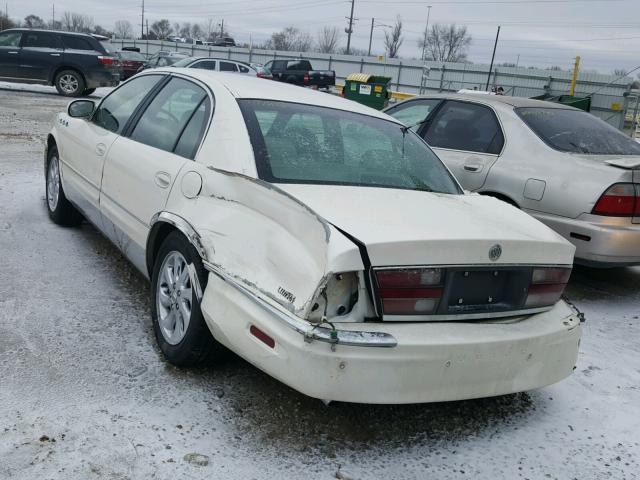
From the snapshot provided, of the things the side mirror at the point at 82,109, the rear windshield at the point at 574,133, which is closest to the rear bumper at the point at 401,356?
the side mirror at the point at 82,109

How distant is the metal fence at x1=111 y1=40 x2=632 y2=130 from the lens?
880 inches

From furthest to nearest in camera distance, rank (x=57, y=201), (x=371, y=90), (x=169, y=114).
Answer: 1. (x=371, y=90)
2. (x=57, y=201)
3. (x=169, y=114)

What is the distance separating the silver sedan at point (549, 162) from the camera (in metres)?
4.74

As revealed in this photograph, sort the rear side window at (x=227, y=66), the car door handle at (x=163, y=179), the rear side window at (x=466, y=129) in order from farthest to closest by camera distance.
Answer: the rear side window at (x=227, y=66) → the rear side window at (x=466, y=129) → the car door handle at (x=163, y=179)

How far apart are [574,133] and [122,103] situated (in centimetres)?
371

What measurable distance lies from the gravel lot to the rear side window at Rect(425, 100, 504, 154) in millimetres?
Result: 2273

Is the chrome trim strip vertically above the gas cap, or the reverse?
the gas cap

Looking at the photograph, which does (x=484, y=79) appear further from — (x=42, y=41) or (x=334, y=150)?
(x=334, y=150)

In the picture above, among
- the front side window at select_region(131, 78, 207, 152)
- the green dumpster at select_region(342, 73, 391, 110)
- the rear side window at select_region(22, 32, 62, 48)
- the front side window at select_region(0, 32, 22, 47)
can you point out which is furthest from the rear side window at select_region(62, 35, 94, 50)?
the front side window at select_region(131, 78, 207, 152)

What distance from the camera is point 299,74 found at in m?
32.6

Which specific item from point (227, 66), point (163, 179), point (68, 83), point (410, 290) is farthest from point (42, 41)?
point (410, 290)

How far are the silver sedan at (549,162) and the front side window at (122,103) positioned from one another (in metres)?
2.82

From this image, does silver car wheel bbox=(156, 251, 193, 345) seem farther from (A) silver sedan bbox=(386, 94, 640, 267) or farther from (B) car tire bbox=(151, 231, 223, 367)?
(A) silver sedan bbox=(386, 94, 640, 267)

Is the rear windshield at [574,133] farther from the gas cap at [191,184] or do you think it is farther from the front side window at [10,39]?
the front side window at [10,39]
